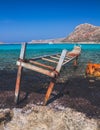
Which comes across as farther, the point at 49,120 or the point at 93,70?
→ the point at 93,70

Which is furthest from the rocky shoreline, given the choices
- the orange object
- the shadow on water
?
the orange object

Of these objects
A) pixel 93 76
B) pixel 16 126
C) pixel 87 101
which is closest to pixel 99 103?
pixel 87 101

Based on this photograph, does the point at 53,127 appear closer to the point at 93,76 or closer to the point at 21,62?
the point at 21,62

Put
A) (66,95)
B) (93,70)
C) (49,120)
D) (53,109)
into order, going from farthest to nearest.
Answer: (93,70) → (66,95) → (53,109) → (49,120)

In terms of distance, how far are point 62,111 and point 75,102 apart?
1981mm

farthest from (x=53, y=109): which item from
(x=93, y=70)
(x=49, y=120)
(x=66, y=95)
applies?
(x=93, y=70)

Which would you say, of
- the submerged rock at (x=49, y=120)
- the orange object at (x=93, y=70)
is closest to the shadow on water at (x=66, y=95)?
the submerged rock at (x=49, y=120)

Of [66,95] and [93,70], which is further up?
[93,70]

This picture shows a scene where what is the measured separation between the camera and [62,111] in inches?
451

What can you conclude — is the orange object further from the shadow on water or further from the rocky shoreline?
the rocky shoreline

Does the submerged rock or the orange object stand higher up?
the orange object

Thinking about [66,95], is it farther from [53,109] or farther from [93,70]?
[93,70]

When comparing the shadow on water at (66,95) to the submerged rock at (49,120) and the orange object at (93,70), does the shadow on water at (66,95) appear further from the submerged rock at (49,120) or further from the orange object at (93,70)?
the orange object at (93,70)

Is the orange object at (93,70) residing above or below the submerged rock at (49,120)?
above
